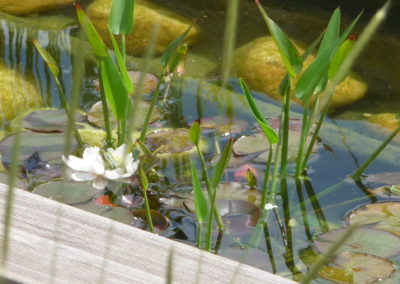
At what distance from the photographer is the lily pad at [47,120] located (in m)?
1.97

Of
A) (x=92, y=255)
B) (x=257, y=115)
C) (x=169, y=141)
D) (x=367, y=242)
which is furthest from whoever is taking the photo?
(x=169, y=141)

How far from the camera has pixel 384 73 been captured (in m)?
2.52

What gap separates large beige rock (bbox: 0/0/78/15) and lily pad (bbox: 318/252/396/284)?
1762mm

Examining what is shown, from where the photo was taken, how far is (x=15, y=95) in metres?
2.17

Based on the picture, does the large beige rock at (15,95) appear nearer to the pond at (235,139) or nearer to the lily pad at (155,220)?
the pond at (235,139)

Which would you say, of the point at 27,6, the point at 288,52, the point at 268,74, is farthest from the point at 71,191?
the point at 27,6

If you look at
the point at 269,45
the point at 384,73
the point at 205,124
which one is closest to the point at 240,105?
the point at 205,124

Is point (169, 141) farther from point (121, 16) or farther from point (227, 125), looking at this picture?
point (121, 16)

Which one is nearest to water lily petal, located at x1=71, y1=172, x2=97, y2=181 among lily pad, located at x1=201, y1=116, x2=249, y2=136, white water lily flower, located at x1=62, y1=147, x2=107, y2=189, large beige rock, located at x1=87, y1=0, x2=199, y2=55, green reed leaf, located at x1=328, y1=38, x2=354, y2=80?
white water lily flower, located at x1=62, y1=147, x2=107, y2=189

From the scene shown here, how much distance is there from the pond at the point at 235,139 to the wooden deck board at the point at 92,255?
1.00ft

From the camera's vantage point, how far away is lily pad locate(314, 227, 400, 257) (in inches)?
62.5

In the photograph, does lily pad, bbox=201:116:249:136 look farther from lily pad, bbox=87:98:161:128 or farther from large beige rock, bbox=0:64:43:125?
large beige rock, bbox=0:64:43:125

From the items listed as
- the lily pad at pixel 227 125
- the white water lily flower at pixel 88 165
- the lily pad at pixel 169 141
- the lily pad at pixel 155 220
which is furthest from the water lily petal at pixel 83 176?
the lily pad at pixel 227 125

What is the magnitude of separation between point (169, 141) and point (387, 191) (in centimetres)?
60
